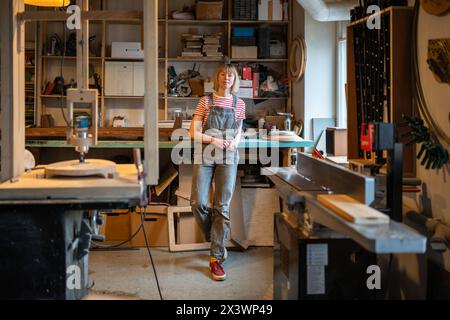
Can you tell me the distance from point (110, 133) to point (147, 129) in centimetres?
236

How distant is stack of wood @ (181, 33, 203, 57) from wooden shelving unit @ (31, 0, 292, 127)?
7 centimetres

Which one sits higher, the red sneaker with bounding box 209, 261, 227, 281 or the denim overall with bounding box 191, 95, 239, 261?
the denim overall with bounding box 191, 95, 239, 261

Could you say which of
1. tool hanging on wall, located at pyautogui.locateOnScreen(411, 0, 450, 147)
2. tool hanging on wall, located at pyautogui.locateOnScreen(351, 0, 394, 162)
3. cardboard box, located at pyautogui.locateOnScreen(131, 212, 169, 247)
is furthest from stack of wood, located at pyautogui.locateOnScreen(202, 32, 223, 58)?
tool hanging on wall, located at pyautogui.locateOnScreen(411, 0, 450, 147)

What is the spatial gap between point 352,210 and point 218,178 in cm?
211

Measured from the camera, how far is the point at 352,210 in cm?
177

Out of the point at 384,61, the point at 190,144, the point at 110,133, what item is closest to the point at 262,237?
the point at 190,144

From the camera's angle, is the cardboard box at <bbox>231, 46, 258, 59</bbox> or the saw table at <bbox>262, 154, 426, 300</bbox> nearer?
the saw table at <bbox>262, 154, 426, 300</bbox>

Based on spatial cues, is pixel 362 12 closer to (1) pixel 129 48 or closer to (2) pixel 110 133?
(2) pixel 110 133

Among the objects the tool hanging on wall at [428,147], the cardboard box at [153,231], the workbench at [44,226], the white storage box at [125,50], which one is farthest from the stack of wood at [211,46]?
the workbench at [44,226]

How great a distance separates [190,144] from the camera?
4.30m

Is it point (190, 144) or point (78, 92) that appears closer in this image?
point (78, 92)

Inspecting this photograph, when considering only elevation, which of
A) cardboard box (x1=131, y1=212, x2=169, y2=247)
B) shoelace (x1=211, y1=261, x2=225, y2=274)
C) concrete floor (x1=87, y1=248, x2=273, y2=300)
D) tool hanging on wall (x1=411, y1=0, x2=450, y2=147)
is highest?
tool hanging on wall (x1=411, y1=0, x2=450, y2=147)

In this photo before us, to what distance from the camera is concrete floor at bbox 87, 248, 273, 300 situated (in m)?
3.42

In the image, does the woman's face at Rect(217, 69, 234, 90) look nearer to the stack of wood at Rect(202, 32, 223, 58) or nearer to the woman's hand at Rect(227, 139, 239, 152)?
the woman's hand at Rect(227, 139, 239, 152)
